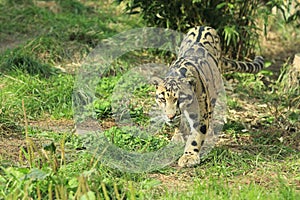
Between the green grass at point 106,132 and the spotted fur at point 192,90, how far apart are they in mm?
204

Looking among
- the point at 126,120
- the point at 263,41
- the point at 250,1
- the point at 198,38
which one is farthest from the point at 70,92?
the point at 263,41

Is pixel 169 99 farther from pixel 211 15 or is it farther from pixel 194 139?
pixel 211 15

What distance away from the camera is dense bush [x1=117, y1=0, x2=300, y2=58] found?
7.86m

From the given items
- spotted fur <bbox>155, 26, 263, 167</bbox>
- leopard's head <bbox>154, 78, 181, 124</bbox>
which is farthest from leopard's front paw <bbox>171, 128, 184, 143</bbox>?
leopard's head <bbox>154, 78, 181, 124</bbox>

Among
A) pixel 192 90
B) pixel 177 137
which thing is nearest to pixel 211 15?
pixel 177 137

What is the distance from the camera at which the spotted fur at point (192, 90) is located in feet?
16.8

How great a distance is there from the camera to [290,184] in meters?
4.83

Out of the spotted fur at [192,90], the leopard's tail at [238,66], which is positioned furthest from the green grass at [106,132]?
the leopard's tail at [238,66]

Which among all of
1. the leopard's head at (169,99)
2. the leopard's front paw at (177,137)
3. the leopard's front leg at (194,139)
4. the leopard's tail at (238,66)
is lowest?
the leopard's front paw at (177,137)

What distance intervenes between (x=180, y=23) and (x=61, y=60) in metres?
1.55

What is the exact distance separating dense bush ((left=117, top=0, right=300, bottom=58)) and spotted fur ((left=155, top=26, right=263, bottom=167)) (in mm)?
1472

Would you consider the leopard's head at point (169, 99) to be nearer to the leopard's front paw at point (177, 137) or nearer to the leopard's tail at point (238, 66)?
the leopard's front paw at point (177, 137)

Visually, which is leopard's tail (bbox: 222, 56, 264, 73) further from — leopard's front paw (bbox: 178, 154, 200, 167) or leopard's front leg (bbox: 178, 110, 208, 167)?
leopard's front paw (bbox: 178, 154, 200, 167)

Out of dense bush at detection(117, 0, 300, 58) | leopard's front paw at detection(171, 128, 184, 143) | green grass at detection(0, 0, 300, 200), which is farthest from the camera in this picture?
dense bush at detection(117, 0, 300, 58)
